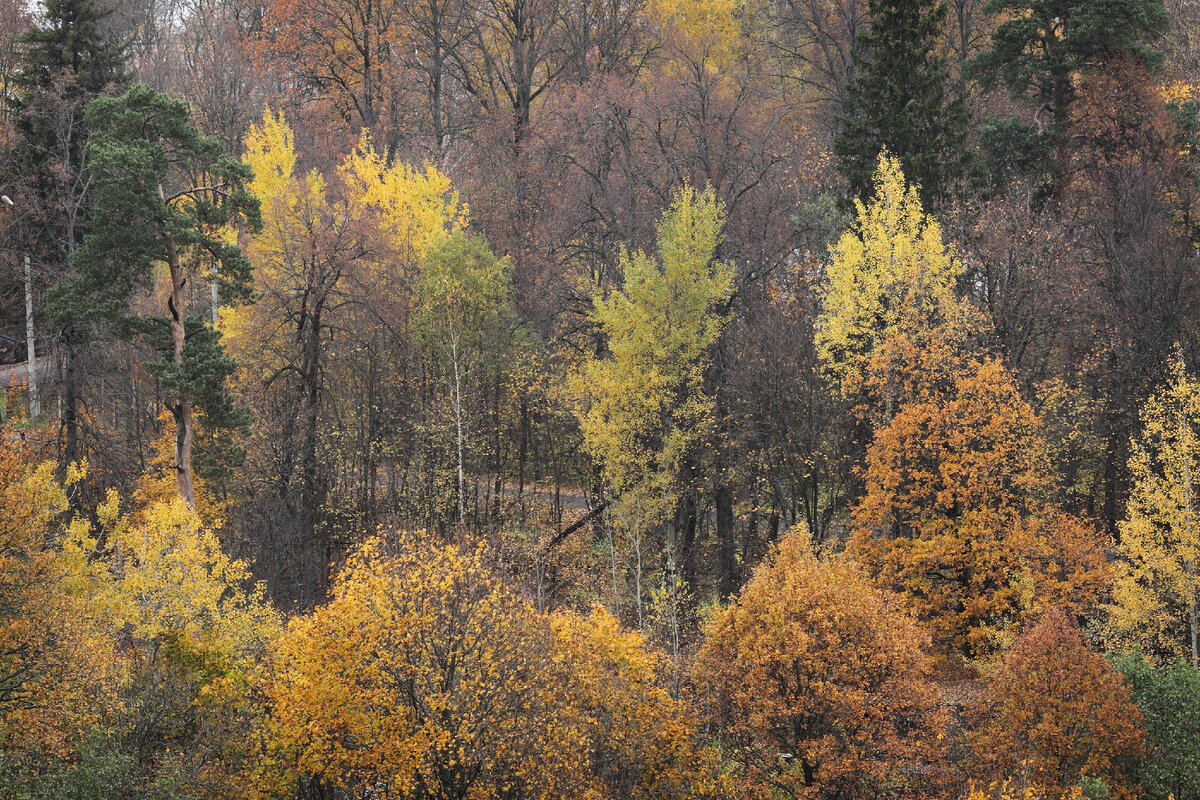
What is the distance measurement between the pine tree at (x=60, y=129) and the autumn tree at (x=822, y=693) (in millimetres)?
21981

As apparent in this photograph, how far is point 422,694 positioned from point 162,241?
17.1 m

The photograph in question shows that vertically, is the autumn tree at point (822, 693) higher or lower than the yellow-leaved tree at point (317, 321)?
lower

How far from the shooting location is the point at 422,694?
81.1ft

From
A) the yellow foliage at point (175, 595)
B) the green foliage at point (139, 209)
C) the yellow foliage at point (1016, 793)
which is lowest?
the yellow foliage at point (1016, 793)

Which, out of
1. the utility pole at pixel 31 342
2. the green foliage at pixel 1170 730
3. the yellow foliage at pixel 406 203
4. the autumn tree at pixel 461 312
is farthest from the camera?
the yellow foliage at pixel 406 203

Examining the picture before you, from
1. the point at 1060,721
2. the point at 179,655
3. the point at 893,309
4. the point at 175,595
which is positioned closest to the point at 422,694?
the point at 179,655

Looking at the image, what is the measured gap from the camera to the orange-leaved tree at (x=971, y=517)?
31531 millimetres

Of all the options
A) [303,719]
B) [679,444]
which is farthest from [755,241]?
[303,719]

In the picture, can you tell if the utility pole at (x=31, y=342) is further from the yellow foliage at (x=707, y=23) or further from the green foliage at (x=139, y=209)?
the yellow foliage at (x=707, y=23)

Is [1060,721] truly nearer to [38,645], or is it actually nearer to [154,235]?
[38,645]

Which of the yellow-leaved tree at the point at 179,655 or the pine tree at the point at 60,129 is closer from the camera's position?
the yellow-leaved tree at the point at 179,655

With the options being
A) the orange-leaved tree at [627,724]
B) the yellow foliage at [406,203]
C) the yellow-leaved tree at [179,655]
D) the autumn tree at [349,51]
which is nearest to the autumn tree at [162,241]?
the yellow-leaved tree at [179,655]

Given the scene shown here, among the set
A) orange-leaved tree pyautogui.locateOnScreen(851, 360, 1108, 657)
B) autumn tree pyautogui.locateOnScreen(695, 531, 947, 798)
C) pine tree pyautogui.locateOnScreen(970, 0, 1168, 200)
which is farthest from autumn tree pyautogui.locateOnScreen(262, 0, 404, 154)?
autumn tree pyautogui.locateOnScreen(695, 531, 947, 798)

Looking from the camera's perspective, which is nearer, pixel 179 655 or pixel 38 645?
pixel 38 645
